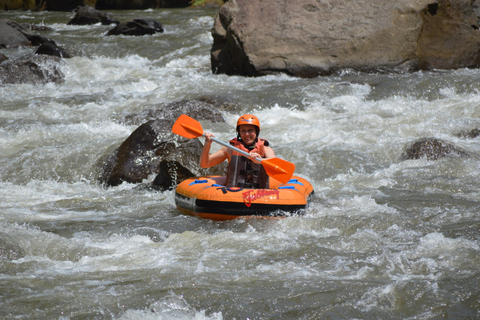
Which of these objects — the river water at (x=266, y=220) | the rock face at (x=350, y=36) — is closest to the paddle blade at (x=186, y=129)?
the river water at (x=266, y=220)

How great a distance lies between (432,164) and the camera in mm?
6355

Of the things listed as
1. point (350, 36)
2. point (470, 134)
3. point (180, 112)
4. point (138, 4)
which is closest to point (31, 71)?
point (180, 112)

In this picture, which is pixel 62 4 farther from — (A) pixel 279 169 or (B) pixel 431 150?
(A) pixel 279 169

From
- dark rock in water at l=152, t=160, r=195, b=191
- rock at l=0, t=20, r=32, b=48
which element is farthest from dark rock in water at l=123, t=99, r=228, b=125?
rock at l=0, t=20, r=32, b=48

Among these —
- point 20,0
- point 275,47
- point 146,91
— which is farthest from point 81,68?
point 20,0

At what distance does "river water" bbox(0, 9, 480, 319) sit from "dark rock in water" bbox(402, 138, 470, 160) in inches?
6.5

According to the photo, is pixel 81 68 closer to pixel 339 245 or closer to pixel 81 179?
pixel 81 179

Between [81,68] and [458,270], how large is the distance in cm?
996

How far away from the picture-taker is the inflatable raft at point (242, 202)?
15.4 ft

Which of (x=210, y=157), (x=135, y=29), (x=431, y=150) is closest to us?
(x=210, y=157)

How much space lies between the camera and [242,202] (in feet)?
15.4

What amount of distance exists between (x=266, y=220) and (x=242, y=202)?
27cm

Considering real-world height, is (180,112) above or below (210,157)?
below

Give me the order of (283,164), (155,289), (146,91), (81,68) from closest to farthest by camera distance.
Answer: (155,289)
(283,164)
(146,91)
(81,68)
